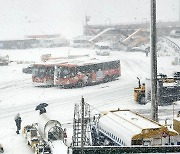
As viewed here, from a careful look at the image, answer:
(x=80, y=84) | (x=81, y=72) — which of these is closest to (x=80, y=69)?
(x=81, y=72)

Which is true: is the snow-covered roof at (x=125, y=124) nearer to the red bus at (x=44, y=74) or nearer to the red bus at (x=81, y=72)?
the red bus at (x=81, y=72)

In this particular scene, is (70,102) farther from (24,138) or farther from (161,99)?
(24,138)

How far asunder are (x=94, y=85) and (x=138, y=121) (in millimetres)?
24651

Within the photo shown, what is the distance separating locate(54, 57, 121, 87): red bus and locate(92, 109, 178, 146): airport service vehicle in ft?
64.4

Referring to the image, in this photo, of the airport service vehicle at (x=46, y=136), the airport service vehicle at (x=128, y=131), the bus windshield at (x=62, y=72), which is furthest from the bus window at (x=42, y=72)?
the airport service vehicle at (x=128, y=131)

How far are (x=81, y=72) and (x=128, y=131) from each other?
23.9m

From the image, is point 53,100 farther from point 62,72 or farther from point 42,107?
point 42,107

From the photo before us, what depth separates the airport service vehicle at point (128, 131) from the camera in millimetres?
17500

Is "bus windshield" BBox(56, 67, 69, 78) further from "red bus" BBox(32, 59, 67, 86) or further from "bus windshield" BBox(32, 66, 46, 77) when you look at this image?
"bus windshield" BBox(32, 66, 46, 77)

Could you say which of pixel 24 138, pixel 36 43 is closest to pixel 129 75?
pixel 24 138

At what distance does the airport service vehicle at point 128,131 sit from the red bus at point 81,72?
1962cm

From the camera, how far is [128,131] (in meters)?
17.9

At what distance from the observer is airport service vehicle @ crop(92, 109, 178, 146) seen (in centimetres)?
1750

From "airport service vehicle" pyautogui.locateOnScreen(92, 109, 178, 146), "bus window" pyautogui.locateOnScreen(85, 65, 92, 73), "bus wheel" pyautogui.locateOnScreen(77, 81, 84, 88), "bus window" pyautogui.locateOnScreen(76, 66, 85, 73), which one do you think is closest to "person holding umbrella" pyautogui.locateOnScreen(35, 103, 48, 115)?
"airport service vehicle" pyautogui.locateOnScreen(92, 109, 178, 146)
